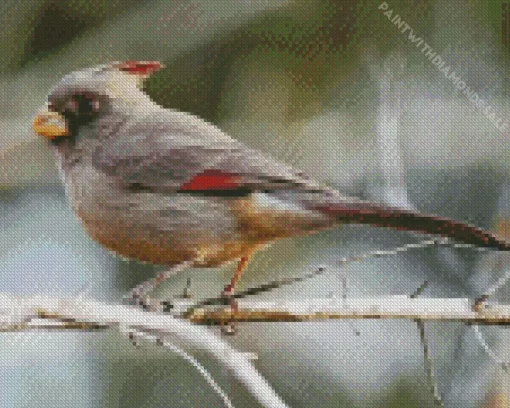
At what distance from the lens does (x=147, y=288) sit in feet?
6.49

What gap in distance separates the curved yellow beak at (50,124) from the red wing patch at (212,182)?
28 centimetres

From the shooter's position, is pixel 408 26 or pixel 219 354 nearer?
pixel 219 354

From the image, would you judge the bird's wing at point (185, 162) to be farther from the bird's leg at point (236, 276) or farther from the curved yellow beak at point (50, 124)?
the bird's leg at point (236, 276)

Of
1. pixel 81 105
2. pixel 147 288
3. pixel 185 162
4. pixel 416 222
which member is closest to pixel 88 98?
pixel 81 105

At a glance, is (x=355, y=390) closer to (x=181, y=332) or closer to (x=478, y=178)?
(x=478, y=178)

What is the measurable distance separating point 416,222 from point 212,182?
413 millimetres

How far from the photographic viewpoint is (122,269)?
2.25 m

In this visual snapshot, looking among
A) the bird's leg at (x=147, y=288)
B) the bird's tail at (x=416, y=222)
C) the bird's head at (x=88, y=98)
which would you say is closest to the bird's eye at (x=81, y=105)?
the bird's head at (x=88, y=98)

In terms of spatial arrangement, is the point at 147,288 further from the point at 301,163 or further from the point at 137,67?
the point at 301,163

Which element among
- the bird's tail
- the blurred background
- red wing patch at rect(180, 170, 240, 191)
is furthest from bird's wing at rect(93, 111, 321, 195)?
the blurred background

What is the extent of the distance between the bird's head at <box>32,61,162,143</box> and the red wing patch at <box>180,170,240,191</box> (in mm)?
231

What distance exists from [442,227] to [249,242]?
0.39 metres

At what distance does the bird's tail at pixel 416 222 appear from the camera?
170cm

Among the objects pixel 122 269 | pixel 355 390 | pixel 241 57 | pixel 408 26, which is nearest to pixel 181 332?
pixel 122 269
